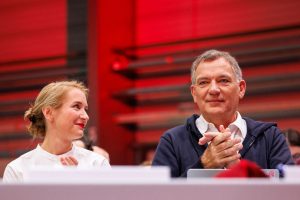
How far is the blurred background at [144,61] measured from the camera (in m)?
5.26

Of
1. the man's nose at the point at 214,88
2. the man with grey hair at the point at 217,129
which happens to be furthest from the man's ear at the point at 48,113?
the man's nose at the point at 214,88

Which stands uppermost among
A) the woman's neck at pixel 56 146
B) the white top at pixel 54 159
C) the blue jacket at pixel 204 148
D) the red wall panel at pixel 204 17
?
the red wall panel at pixel 204 17

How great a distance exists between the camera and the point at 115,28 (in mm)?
5988

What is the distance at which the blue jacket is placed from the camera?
2379 millimetres

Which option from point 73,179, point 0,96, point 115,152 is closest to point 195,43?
point 115,152

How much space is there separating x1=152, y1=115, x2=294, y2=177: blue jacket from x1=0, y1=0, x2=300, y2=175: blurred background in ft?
8.91

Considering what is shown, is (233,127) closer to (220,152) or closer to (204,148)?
(204,148)

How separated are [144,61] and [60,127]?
128 inches

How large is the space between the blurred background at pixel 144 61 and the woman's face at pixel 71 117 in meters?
2.50

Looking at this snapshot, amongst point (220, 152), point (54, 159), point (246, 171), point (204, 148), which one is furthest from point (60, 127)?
point (246, 171)

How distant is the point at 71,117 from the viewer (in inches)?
113

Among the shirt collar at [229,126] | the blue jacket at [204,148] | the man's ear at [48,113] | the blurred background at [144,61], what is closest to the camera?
the blue jacket at [204,148]

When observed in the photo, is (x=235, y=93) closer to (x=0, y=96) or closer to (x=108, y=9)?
(x=108, y=9)

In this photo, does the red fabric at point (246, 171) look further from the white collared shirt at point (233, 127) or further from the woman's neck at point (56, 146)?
the woman's neck at point (56, 146)
